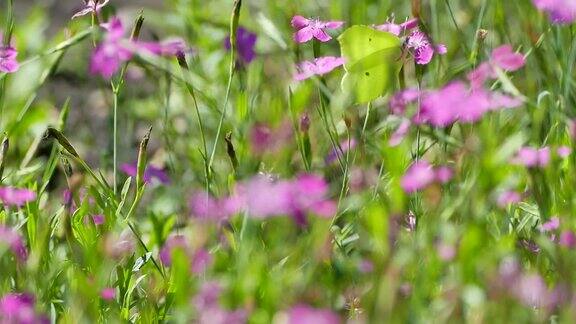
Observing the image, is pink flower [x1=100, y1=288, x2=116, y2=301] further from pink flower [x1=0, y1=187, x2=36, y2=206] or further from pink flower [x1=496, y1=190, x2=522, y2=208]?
pink flower [x1=496, y1=190, x2=522, y2=208]

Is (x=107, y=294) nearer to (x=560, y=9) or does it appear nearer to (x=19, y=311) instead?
(x=19, y=311)

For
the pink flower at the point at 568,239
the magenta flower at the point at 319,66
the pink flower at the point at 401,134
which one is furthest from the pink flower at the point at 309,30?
the pink flower at the point at 568,239

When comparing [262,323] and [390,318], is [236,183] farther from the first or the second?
[390,318]

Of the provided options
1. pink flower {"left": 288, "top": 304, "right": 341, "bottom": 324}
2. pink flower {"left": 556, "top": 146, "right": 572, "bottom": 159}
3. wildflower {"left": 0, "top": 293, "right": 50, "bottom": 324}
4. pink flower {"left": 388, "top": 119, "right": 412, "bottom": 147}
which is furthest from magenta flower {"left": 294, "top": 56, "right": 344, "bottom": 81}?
pink flower {"left": 288, "top": 304, "right": 341, "bottom": 324}

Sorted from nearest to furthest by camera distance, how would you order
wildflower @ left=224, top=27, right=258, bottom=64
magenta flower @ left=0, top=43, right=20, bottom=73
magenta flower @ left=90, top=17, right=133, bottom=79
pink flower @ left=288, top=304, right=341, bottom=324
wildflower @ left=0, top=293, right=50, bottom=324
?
pink flower @ left=288, top=304, right=341, bottom=324, wildflower @ left=0, top=293, right=50, bottom=324, magenta flower @ left=90, top=17, right=133, bottom=79, magenta flower @ left=0, top=43, right=20, bottom=73, wildflower @ left=224, top=27, right=258, bottom=64

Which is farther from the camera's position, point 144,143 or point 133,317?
point 133,317

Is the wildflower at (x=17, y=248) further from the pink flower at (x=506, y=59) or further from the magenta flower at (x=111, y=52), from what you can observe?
the pink flower at (x=506, y=59)

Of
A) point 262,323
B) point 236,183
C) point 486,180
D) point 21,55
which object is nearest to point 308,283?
point 262,323
